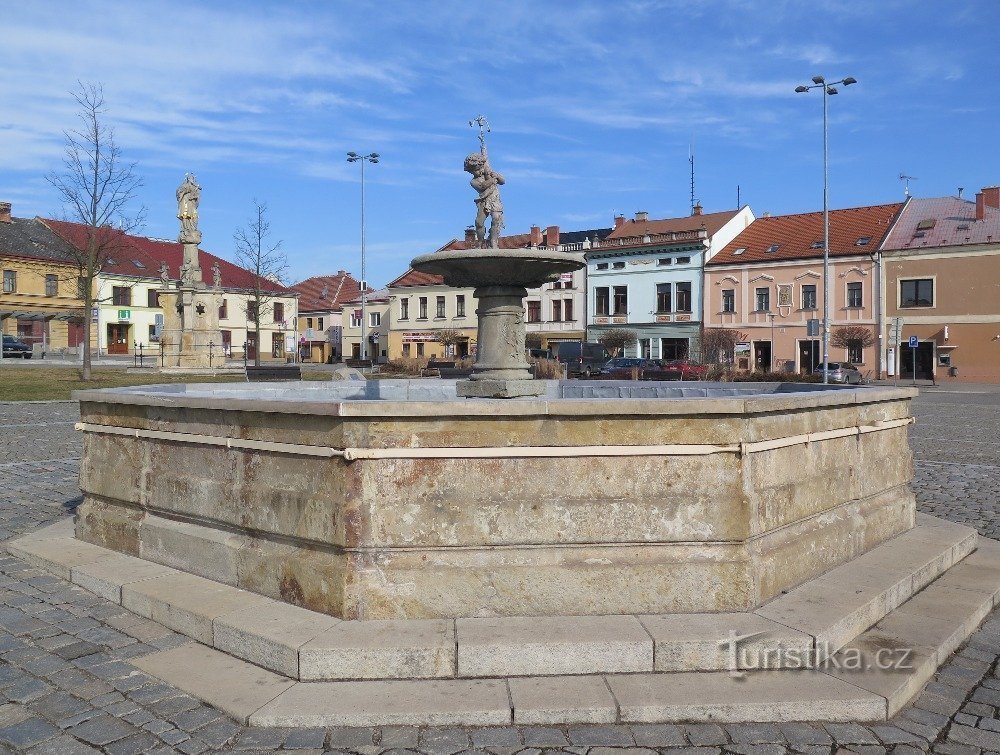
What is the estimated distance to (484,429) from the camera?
4.54 metres

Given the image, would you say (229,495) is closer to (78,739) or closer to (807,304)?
(78,739)

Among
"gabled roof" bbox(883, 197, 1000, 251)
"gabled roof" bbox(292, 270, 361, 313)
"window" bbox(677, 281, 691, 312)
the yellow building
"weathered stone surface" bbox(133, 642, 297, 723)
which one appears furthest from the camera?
"gabled roof" bbox(292, 270, 361, 313)

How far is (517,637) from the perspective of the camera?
4172 millimetres

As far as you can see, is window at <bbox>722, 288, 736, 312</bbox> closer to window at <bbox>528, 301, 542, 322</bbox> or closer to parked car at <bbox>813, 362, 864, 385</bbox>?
parked car at <bbox>813, 362, 864, 385</bbox>

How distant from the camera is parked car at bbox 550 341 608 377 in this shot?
127 ft

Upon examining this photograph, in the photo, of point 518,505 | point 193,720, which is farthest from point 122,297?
point 193,720

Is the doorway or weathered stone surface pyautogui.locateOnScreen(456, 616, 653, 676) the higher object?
the doorway

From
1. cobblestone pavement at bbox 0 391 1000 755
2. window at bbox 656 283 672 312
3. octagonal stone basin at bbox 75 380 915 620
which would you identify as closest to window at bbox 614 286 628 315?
window at bbox 656 283 672 312

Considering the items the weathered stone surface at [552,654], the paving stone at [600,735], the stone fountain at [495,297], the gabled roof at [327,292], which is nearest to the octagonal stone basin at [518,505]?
the weathered stone surface at [552,654]

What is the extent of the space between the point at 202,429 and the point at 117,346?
207 feet

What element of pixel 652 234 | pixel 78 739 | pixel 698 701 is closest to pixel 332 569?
pixel 78 739

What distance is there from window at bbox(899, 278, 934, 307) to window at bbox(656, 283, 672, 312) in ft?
47.7

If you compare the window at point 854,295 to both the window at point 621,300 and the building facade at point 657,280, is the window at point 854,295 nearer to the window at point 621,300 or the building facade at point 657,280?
the building facade at point 657,280

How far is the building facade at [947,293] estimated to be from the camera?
42219mm
